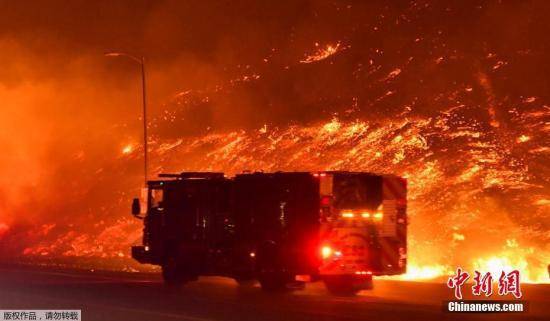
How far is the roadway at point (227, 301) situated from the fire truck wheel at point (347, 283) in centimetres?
21

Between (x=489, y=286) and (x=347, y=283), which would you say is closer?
(x=347, y=283)

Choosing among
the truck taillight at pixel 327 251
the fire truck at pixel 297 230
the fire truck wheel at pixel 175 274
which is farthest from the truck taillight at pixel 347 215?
the fire truck wheel at pixel 175 274

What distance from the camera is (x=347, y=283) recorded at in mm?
20766

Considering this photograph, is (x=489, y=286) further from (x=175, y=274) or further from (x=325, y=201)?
(x=175, y=274)

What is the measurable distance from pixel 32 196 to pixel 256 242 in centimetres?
4433

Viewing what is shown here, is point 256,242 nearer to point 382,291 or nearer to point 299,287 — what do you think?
point 299,287

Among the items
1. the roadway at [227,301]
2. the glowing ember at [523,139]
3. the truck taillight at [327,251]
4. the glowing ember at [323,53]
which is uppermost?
the glowing ember at [323,53]

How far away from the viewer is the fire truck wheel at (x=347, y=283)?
20.7m

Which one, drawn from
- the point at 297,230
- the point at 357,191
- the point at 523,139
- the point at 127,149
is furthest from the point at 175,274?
the point at 127,149

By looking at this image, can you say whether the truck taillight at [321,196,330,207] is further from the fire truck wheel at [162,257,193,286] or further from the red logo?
the fire truck wheel at [162,257,193,286]

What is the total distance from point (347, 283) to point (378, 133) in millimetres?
31588

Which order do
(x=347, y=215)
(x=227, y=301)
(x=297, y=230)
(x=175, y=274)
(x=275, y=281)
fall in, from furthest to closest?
(x=175, y=274)
(x=275, y=281)
(x=297, y=230)
(x=347, y=215)
(x=227, y=301)

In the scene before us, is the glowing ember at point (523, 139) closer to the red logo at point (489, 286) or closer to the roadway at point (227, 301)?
the roadway at point (227, 301)

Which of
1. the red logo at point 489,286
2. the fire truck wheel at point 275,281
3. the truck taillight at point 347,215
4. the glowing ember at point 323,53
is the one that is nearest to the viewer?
the red logo at point 489,286
